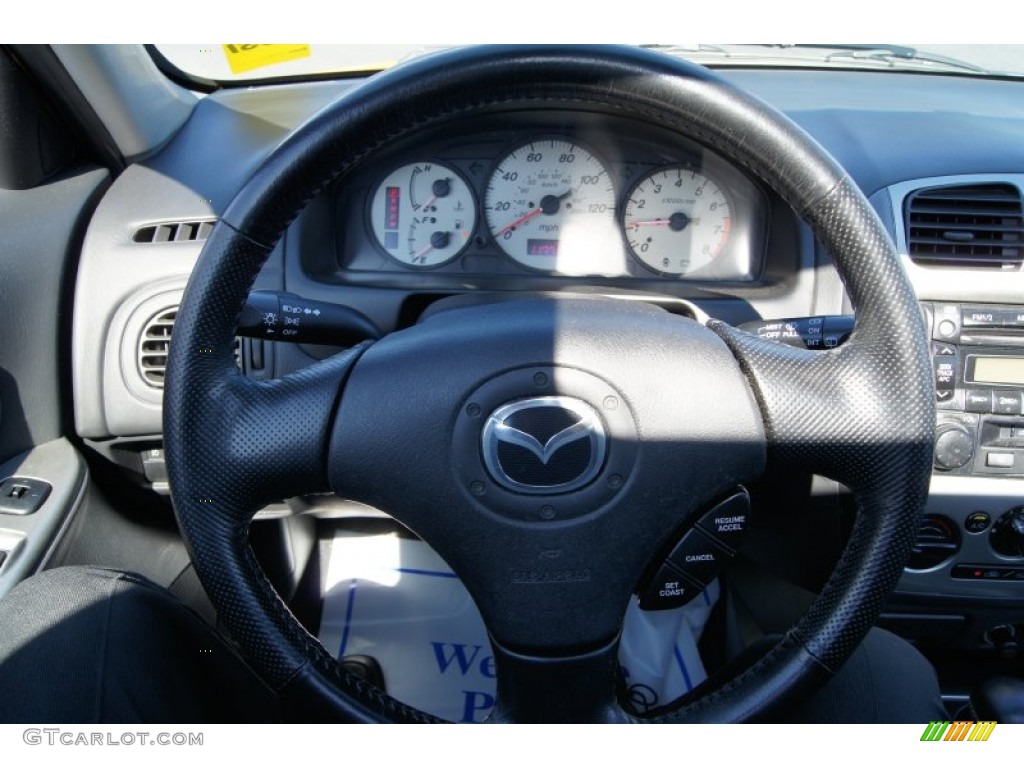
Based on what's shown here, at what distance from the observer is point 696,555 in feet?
3.54

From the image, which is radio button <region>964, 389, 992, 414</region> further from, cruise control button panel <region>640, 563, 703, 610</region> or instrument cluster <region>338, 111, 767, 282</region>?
cruise control button panel <region>640, 563, 703, 610</region>

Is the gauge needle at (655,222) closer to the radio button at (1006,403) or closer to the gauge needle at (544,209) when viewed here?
the gauge needle at (544,209)

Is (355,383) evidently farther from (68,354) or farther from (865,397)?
(68,354)

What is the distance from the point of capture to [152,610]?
3.86 feet

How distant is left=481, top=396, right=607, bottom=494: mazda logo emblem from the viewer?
1022mm

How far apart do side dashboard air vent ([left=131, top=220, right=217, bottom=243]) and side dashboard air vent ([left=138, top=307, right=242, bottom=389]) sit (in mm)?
146

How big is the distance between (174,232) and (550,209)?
0.77 metres

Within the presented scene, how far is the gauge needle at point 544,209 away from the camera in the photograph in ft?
6.26

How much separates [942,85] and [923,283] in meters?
0.76

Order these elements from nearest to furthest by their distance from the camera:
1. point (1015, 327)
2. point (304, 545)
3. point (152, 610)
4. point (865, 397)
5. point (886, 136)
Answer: point (865, 397)
point (152, 610)
point (1015, 327)
point (886, 136)
point (304, 545)

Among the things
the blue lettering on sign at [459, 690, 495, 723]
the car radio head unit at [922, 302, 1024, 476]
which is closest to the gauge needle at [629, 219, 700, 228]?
the car radio head unit at [922, 302, 1024, 476]

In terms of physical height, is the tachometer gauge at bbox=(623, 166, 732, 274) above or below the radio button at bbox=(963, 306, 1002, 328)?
above

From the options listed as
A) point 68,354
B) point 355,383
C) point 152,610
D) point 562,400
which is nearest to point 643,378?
point 562,400
